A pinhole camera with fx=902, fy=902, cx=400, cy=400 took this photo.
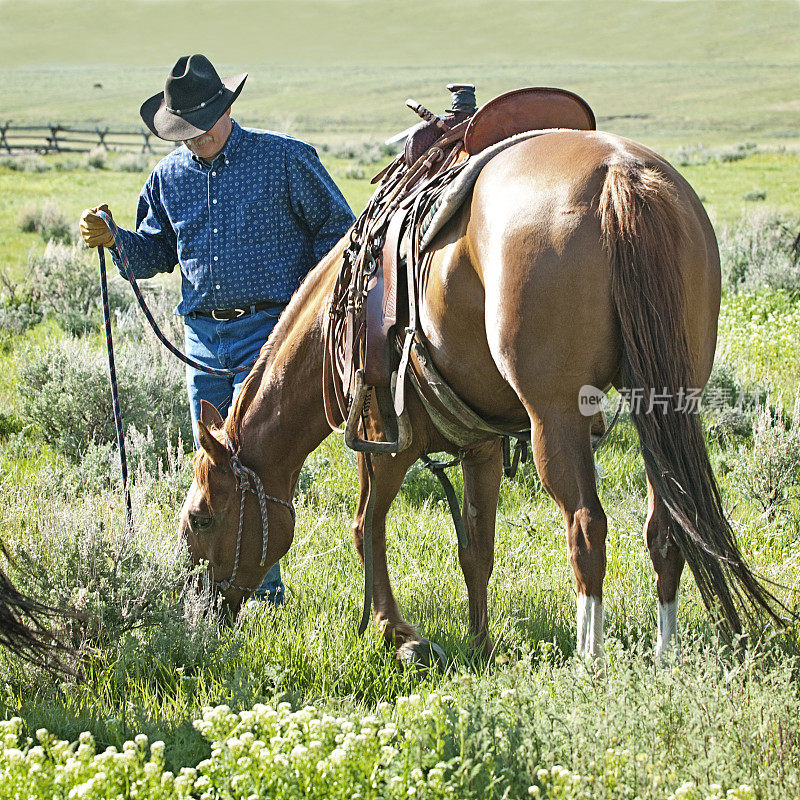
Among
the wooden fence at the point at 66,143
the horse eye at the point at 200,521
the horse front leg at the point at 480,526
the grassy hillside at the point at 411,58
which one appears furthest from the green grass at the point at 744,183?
the grassy hillside at the point at 411,58

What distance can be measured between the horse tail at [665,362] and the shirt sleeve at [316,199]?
209 centimetres

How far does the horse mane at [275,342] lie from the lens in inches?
156

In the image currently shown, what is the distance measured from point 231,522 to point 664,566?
1.93 m

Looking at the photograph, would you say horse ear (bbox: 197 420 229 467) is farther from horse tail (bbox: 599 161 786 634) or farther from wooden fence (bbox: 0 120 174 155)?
wooden fence (bbox: 0 120 174 155)

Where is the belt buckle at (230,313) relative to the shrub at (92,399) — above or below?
above

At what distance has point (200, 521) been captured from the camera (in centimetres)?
396

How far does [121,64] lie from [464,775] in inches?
6837

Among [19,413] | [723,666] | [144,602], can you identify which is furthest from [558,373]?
[19,413]

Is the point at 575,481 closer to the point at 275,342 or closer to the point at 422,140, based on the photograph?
the point at 422,140

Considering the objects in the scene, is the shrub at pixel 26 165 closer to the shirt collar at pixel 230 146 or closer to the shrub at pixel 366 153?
the shrub at pixel 366 153

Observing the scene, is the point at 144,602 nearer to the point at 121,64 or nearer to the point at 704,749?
the point at 704,749

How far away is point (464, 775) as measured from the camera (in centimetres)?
252

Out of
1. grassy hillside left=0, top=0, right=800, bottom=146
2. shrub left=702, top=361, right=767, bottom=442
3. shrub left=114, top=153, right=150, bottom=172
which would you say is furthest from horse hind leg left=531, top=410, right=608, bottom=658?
grassy hillside left=0, top=0, right=800, bottom=146

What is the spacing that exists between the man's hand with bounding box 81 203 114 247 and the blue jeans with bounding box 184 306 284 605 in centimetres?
58
